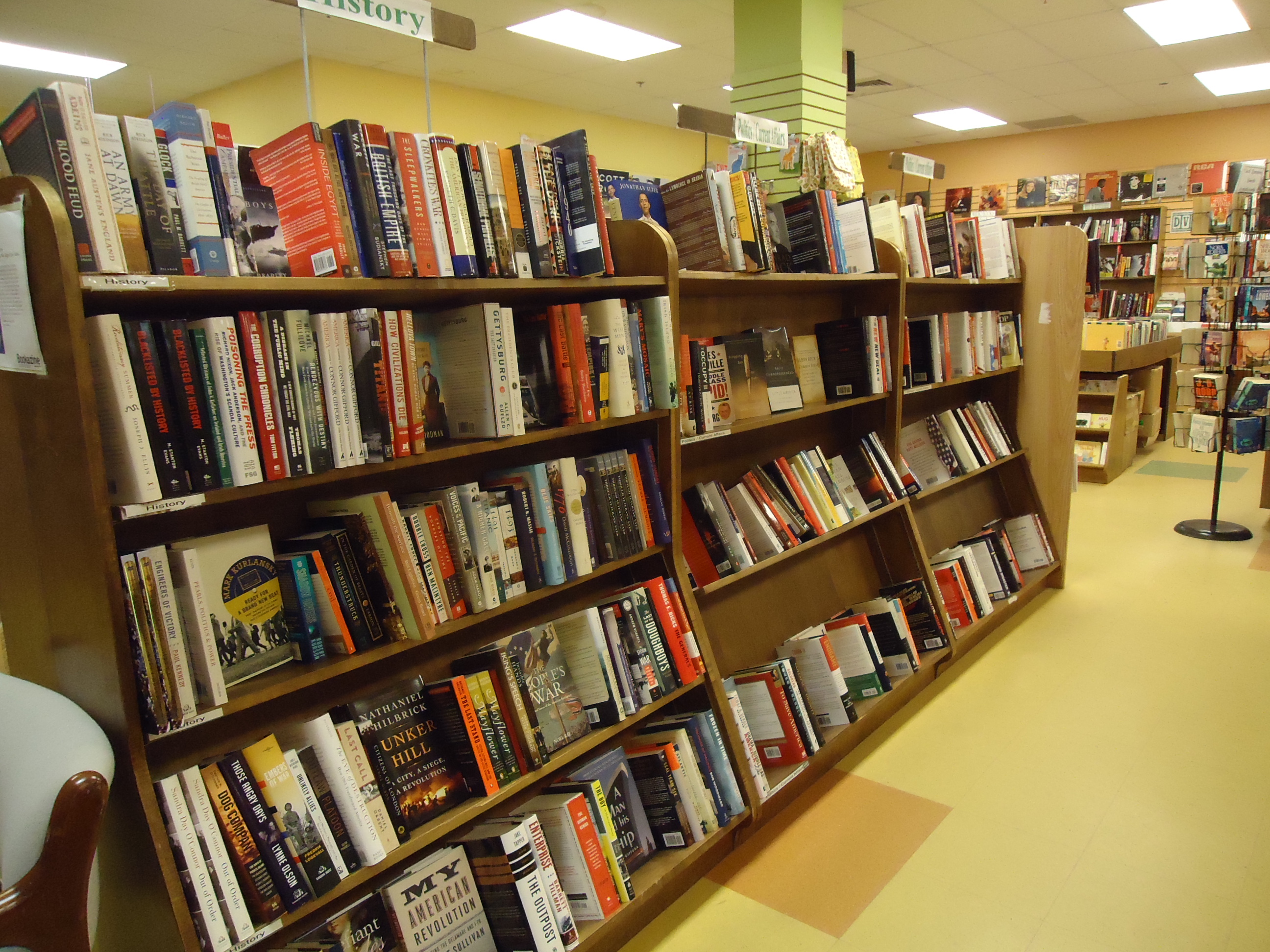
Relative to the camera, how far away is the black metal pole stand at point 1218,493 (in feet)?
15.8

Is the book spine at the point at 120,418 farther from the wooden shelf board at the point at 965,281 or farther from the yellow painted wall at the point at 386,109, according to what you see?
the yellow painted wall at the point at 386,109

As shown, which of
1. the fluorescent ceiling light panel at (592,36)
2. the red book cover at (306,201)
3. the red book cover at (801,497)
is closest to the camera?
the red book cover at (306,201)

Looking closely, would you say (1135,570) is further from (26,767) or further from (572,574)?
(26,767)

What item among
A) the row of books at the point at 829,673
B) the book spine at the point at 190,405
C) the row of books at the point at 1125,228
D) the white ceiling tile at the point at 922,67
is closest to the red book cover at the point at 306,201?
the book spine at the point at 190,405

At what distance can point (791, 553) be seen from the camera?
2.61 meters

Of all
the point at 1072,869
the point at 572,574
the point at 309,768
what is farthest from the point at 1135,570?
the point at 309,768

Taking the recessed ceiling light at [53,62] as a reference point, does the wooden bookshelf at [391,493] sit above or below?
below

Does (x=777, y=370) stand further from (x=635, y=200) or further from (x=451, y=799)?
(x=451, y=799)

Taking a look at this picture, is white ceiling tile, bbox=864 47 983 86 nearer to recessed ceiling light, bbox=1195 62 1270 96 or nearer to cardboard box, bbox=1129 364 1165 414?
recessed ceiling light, bbox=1195 62 1270 96

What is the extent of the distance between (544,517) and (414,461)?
355 mm

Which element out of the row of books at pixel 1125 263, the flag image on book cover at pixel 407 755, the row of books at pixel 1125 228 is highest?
the row of books at pixel 1125 228

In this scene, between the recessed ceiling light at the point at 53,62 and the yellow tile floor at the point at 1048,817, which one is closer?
the yellow tile floor at the point at 1048,817

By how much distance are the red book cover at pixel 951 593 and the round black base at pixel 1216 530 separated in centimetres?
243

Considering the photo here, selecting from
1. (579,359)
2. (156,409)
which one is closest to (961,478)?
(579,359)
